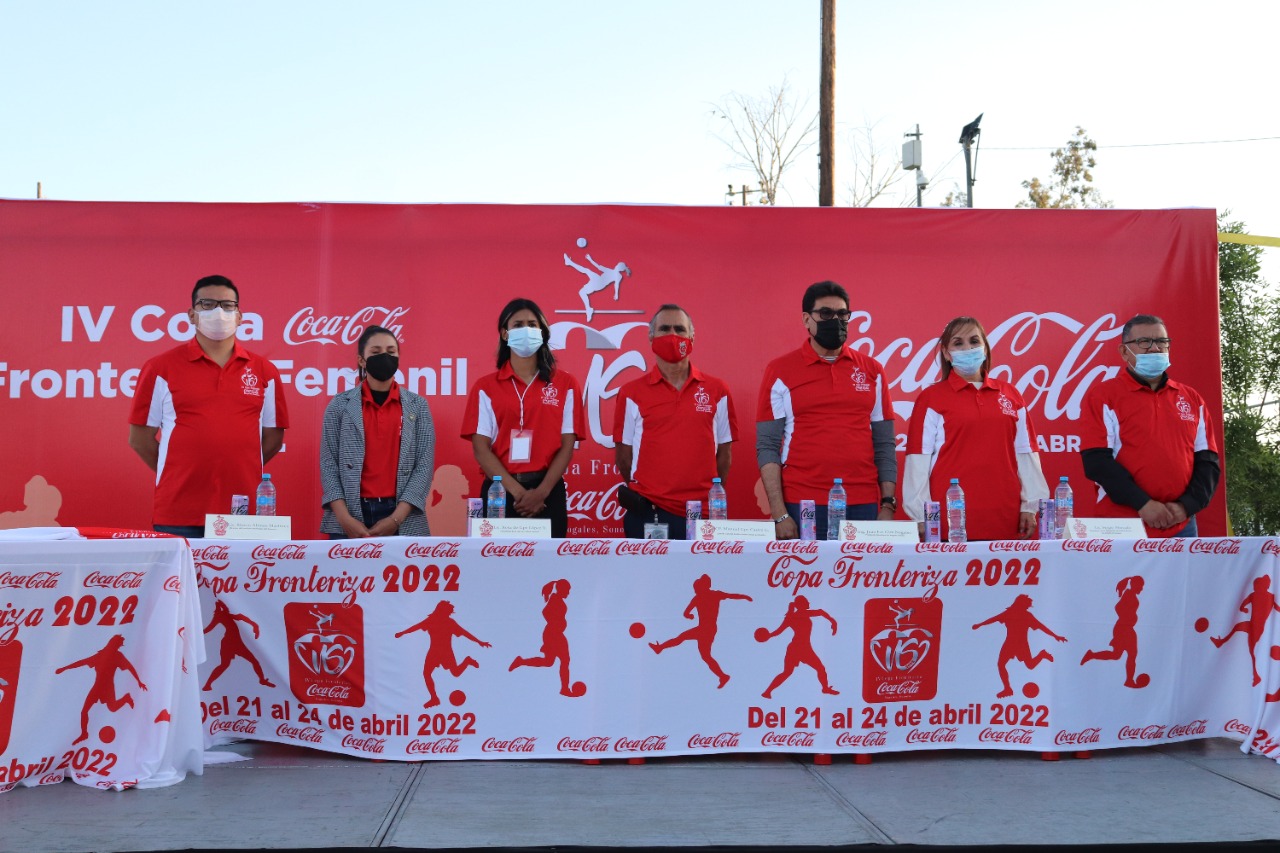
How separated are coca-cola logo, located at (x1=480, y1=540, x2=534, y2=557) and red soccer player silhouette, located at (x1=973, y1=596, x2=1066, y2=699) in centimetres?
164

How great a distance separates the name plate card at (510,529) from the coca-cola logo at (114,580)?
113 cm

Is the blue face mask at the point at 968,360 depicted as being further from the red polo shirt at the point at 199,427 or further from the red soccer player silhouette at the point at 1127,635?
the red polo shirt at the point at 199,427

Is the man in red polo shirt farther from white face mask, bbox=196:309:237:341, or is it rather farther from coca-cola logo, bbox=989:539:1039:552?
white face mask, bbox=196:309:237:341

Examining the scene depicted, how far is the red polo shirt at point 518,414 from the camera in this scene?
5078 mm

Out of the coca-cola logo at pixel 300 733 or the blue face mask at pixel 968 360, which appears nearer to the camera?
the coca-cola logo at pixel 300 733

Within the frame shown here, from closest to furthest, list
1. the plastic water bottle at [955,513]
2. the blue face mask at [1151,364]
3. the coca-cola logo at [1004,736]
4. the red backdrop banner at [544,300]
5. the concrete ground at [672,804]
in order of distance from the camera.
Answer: the concrete ground at [672,804]
the coca-cola logo at [1004,736]
the plastic water bottle at [955,513]
the blue face mask at [1151,364]
the red backdrop banner at [544,300]

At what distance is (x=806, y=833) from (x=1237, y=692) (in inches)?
82.9

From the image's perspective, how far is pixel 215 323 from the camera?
15.8 feet

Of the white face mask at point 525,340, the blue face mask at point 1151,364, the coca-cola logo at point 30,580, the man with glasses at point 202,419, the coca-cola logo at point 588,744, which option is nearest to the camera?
the coca-cola logo at point 30,580

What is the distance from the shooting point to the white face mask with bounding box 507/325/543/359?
5.07 m

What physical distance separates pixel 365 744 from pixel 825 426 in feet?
7.47

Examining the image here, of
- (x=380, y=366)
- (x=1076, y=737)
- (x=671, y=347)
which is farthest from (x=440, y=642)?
(x=1076, y=737)

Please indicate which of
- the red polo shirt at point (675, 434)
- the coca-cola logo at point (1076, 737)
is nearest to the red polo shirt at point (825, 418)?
the red polo shirt at point (675, 434)

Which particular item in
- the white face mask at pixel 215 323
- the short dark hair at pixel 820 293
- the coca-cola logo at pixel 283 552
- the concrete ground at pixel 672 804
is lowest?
the concrete ground at pixel 672 804
